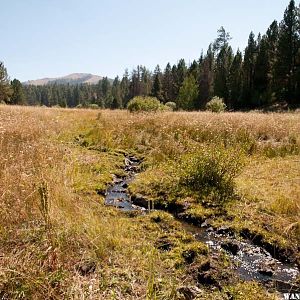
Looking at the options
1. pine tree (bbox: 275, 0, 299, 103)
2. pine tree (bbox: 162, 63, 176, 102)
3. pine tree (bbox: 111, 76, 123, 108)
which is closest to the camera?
pine tree (bbox: 275, 0, 299, 103)

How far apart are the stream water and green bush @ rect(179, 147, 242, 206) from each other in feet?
3.92

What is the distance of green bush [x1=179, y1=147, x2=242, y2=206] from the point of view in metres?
5.93

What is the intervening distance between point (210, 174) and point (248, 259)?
2.43m

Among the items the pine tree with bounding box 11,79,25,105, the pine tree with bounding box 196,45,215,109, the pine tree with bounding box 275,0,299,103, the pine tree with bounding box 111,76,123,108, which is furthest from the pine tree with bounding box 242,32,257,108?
the pine tree with bounding box 11,79,25,105

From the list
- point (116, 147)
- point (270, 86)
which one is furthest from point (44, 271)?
point (270, 86)

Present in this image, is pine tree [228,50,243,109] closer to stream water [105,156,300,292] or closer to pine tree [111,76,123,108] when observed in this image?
pine tree [111,76,123,108]

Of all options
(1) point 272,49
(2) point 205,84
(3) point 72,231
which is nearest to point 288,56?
(1) point 272,49

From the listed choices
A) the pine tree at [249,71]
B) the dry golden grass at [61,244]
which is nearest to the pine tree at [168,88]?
the pine tree at [249,71]

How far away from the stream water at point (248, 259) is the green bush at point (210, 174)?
1.20m

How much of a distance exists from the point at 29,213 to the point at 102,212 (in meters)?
1.20

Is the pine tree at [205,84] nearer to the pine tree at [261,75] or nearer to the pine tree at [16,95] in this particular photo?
the pine tree at [261,75]

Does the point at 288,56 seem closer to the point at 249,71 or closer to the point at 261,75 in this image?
the point at 261,75

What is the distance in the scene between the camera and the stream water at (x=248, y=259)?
3.46 meters

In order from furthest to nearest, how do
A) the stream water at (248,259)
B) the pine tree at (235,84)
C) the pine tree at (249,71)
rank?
the pine tree at (235,84)
the pine tree at (249,71)
the stream water at (248,259)
